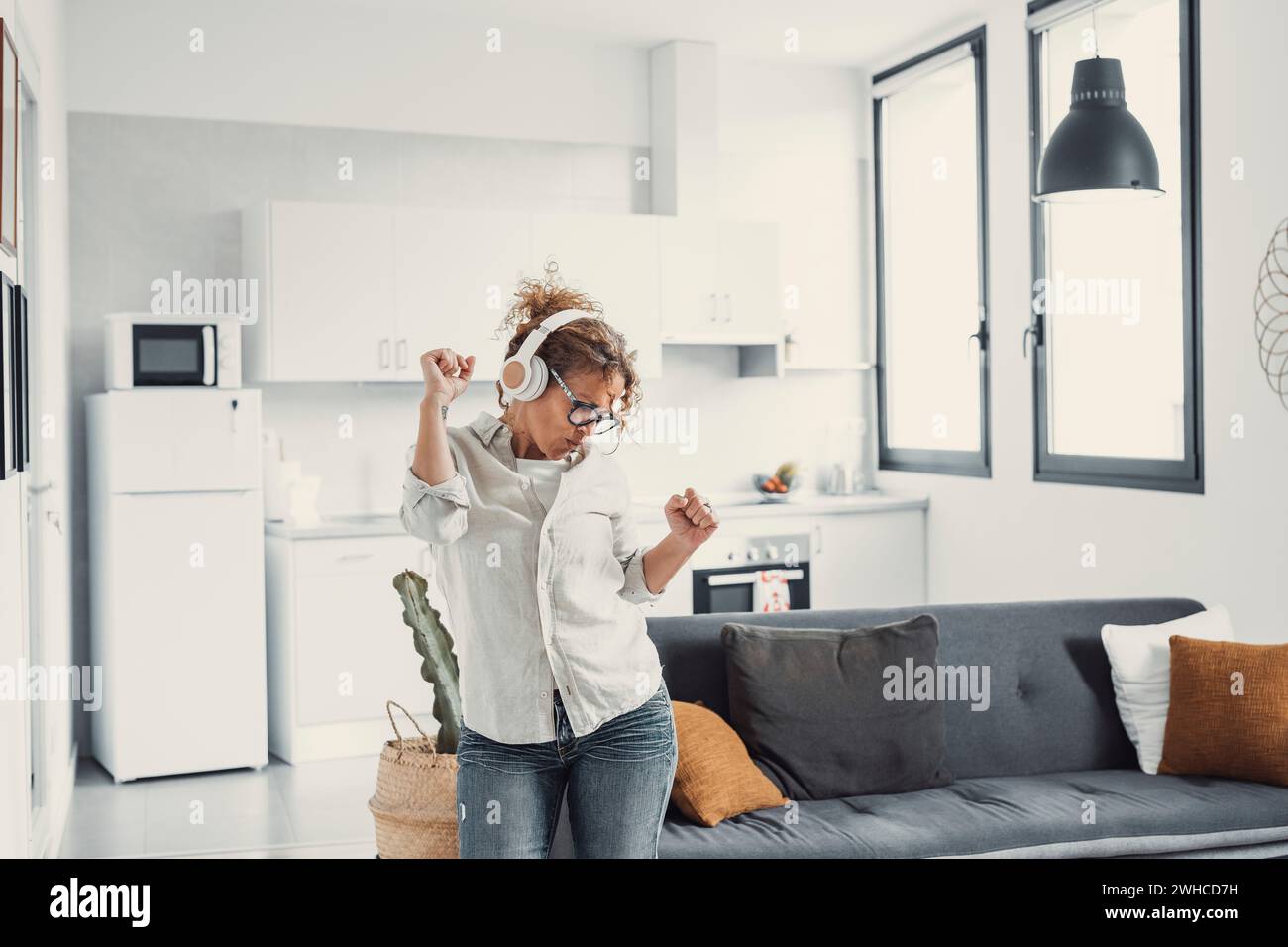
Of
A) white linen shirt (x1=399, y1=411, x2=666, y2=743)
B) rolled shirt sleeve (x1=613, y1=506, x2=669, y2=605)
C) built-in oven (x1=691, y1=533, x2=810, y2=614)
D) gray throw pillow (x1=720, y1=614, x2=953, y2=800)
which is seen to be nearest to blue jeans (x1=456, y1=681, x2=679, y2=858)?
white linen shirt (x1=399, y1=411, x2=666, y2=743)

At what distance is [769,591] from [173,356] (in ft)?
8.34

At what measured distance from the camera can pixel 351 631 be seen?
4812 mm

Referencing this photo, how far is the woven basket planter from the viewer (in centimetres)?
275

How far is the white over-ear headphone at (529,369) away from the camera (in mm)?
1804

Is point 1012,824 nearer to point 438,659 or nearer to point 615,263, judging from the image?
point 438,659

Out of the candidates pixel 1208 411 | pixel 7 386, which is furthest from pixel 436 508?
pixel 1208 411

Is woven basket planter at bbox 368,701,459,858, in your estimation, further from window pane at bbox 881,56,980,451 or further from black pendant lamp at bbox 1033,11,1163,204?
window pane at bbox 881,56,980,451

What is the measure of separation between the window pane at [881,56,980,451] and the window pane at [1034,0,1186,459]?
1.76ft

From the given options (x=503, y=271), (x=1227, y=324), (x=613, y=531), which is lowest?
(x=613, y=531)
